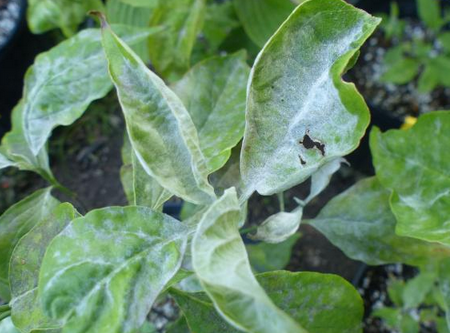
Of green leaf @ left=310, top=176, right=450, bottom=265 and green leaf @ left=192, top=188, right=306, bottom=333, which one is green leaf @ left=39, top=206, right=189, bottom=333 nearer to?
green leaf @ left=192, top=188, right=306, bottom=333

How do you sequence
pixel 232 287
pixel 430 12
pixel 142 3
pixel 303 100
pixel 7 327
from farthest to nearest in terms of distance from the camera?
1. pixel 430 12
2. pixel 142 3
3. pixel 7 327
4. pixel 303 100
5. pixel 232 287

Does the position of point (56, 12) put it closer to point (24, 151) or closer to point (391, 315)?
point (24, 151)

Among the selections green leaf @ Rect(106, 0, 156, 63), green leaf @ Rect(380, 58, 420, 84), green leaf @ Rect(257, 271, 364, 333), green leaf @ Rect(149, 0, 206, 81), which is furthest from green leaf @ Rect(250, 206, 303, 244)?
green leaf @ Rect(380, 58, 420, 84)

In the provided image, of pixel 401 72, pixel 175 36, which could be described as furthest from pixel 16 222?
pixel 401 72

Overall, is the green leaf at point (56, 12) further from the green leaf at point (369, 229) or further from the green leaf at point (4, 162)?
the green leaf at point (369, 229)

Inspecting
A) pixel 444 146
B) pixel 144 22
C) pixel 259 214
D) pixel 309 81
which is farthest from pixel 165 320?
pixel 309 81

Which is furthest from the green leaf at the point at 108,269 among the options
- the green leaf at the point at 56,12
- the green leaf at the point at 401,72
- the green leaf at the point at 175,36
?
the green leaf at the point at 401,72

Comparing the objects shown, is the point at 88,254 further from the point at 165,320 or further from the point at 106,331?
the point at 165,320
